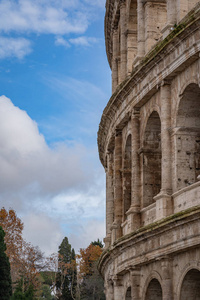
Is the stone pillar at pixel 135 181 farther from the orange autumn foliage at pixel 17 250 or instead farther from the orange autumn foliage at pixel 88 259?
the orange autumn foliage at pixel 88 259

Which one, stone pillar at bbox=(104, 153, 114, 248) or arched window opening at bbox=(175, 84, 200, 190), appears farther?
stone pillar at bbox=(104, 153, 114, 248)

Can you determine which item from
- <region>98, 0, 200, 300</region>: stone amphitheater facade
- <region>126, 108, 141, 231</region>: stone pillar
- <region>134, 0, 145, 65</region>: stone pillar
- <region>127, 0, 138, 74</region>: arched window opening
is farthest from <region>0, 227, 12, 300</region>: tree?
<region>134, 0, 145, 65</region>: stone pillar

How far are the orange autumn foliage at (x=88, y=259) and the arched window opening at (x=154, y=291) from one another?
178ft

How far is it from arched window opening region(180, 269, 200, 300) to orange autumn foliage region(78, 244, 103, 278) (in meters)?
56.9

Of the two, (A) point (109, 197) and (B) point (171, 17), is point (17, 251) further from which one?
(B) point (171, 17)

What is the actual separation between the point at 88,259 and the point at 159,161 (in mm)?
55704

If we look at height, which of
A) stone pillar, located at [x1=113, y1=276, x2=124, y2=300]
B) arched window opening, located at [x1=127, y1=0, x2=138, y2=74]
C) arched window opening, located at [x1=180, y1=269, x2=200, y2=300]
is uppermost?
arched window opening, located at [x1=127, y1=0, x2=138, y2=74]

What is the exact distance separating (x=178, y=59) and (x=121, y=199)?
8.11 meters

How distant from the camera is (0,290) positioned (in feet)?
123

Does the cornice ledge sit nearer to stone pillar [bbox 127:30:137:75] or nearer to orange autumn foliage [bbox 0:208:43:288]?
stone pillar [bbox 127:30:137:75]

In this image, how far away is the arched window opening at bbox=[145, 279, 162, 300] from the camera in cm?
2073

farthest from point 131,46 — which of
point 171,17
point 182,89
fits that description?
point 182,89

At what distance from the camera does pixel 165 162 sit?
64.1ft

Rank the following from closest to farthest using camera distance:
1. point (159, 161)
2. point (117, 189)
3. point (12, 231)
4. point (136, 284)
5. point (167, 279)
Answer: point (167, 279) → point (136, 284) → point (159, 161) → point (117, 189) → point (12, 231)
